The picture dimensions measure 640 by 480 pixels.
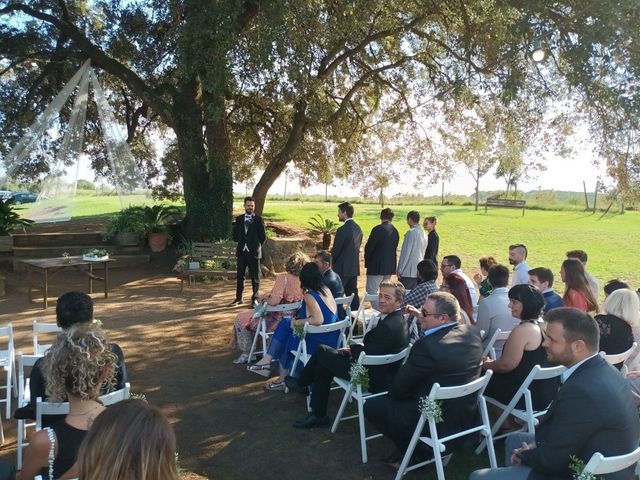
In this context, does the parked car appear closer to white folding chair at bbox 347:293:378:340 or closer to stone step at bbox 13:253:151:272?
stone step at bbox 13:253:151:272

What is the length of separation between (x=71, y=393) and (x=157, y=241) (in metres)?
11.7

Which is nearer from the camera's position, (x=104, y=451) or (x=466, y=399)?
(x=104, y=451)

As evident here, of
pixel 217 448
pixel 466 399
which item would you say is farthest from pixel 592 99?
pixel 217 448

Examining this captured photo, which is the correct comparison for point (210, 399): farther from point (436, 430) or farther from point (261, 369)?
point (436, 430)

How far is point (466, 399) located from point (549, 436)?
1082 millimetres

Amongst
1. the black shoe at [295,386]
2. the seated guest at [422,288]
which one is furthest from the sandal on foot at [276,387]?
the seated guest at [422,288]

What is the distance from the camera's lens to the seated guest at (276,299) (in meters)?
6.46

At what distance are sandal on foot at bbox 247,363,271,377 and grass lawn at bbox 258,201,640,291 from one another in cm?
858

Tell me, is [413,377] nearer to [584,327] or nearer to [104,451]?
[584,327]

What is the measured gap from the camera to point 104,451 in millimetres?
1618

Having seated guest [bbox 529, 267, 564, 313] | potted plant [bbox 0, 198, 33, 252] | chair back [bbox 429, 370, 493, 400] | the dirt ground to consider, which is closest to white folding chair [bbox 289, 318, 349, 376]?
the dirt ground

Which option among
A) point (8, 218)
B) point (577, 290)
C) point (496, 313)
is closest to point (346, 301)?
point (496, 313)

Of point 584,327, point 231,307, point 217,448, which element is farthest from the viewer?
point 231,307

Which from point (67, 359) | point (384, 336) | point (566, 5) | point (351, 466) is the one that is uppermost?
point (566, 5)
